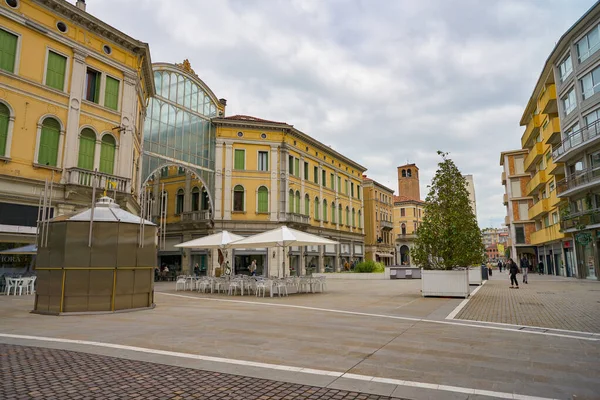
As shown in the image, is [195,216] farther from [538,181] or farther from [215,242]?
[538,181]

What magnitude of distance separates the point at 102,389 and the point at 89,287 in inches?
279

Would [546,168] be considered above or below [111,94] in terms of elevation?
below

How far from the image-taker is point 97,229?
1069 cm

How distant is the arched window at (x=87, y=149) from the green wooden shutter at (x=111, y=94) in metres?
2.03

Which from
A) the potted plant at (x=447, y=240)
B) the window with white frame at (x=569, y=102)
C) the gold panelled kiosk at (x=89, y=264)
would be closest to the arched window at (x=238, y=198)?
the potted plant at (x=447, y=240)

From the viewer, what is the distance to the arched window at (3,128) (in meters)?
16.6

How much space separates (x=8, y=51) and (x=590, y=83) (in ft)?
102

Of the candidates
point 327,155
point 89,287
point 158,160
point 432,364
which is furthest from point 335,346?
point 327,155

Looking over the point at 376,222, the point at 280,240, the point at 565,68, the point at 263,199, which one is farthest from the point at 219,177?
the point at 376,222

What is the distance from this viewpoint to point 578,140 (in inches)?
1006

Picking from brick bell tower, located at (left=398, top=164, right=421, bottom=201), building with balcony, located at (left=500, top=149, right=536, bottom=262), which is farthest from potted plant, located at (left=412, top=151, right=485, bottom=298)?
brick bell tower, located at (left=398, top=164, right=421, bottom=201)

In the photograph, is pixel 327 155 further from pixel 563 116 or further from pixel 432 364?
pixel 432 364

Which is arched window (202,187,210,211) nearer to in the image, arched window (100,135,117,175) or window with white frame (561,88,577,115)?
arched window (100,135,117,175)

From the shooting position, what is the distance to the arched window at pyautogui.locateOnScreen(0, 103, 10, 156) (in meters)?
16.6
